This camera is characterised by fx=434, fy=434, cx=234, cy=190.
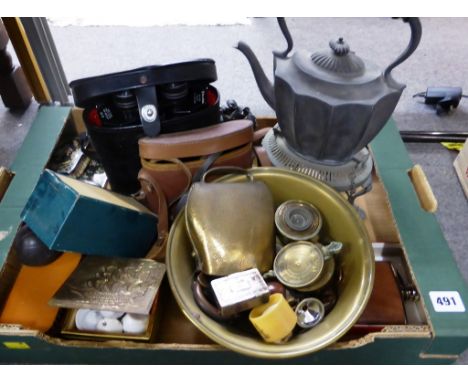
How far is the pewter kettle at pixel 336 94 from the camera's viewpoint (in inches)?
29.6

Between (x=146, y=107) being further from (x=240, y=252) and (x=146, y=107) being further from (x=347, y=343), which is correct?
(x=347, y=343)

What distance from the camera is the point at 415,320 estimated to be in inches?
33.0

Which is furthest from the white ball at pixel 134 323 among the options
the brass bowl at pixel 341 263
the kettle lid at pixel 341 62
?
the kettle lid at pixel 341 62

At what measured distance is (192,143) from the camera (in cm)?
83

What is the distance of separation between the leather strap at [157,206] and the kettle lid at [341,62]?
0.39 meters

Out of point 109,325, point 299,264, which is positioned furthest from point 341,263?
point 109,325

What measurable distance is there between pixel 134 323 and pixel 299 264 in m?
0.32

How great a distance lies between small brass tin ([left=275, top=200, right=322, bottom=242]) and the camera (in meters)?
0.81

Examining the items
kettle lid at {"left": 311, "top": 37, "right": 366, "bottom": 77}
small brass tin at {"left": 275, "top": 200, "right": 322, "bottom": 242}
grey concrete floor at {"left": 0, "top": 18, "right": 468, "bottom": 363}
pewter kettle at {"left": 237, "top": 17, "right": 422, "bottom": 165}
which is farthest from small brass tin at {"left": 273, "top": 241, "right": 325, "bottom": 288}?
grey concrete floor at {"left": 0, "top": 18, "right": 468, "bottom": 363}

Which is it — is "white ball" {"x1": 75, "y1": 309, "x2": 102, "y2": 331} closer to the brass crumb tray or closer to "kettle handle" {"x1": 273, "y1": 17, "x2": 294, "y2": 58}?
the brass crumb tray

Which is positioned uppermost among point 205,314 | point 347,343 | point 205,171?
point 205,171

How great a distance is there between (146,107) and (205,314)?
1.30 ft

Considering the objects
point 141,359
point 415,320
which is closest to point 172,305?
point 141,359

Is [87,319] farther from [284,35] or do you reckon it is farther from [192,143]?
[284,35]
